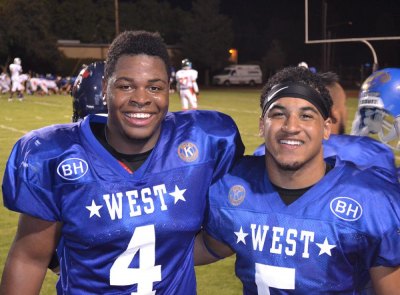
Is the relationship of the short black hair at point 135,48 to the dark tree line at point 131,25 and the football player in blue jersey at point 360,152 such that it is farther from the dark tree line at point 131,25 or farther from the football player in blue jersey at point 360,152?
the dark tree line at point 131,25

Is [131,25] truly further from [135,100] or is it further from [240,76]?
[135,100]

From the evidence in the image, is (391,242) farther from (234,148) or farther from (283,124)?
(234,148)

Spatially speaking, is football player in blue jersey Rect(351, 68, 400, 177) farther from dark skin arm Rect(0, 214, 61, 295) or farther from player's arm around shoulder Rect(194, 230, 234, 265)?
dark skin arm Rect(0, 214, 61, 295)

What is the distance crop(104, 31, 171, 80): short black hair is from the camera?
2129 millimetres

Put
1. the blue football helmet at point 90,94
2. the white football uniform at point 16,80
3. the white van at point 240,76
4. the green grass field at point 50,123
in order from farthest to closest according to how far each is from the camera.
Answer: the white van at point 240,76, the white football uniform at point 16,80, the green grass field at point 50,123, the blue football helmet at point 90,94

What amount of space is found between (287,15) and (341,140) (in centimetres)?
5586

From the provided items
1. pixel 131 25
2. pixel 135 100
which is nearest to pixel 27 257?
pixel 135 100

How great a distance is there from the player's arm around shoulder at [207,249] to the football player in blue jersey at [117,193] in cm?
10

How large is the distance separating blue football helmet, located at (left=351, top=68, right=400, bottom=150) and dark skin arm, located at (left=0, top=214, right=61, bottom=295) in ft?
6.98

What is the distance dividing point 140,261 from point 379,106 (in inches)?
75.8

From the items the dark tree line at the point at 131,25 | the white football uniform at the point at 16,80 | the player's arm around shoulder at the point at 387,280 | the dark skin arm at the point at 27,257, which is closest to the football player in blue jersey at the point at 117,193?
the dark skin arm at the point at 27,257

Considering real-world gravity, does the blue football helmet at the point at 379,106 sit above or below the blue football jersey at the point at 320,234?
above

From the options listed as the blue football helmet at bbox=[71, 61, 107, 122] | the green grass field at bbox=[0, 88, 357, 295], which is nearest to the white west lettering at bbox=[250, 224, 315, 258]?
the blue football helmet at bbox=[71, 61, 107, 122]

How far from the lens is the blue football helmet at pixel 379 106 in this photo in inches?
128
